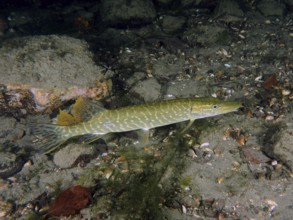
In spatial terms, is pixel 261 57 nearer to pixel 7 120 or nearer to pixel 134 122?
pixel 134 122

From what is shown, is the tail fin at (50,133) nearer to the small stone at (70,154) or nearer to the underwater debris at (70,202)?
the small stone at (70,154)

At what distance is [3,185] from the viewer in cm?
552

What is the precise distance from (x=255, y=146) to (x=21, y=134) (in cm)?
544

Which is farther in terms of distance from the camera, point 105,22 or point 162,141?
point 105,22

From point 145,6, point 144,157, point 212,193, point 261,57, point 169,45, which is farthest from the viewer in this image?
point 145,6

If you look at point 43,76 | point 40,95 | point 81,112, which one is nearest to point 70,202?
point 81,112

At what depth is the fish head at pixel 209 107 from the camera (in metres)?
5.44

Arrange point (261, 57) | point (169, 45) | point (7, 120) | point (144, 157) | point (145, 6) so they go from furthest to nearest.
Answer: point (145, 6), point (169, 45), point (261, 57), point (7, 120), point (144, 157)

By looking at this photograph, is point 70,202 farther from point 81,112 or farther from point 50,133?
point 81,112

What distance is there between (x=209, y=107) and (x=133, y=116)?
5.01 feet

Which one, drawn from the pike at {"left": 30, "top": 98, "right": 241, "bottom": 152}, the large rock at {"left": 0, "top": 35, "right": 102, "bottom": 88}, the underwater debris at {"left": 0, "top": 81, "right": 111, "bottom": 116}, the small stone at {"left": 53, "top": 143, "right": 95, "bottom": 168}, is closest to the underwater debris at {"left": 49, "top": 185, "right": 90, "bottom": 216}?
the small stone at {"left": 53, "top": 143, "right": 95, "bottom": 168}

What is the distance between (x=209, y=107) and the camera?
5.47 m

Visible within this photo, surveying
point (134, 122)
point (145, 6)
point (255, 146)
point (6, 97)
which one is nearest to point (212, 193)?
point (255, 146)

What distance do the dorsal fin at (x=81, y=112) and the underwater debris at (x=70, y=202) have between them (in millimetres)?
1353
